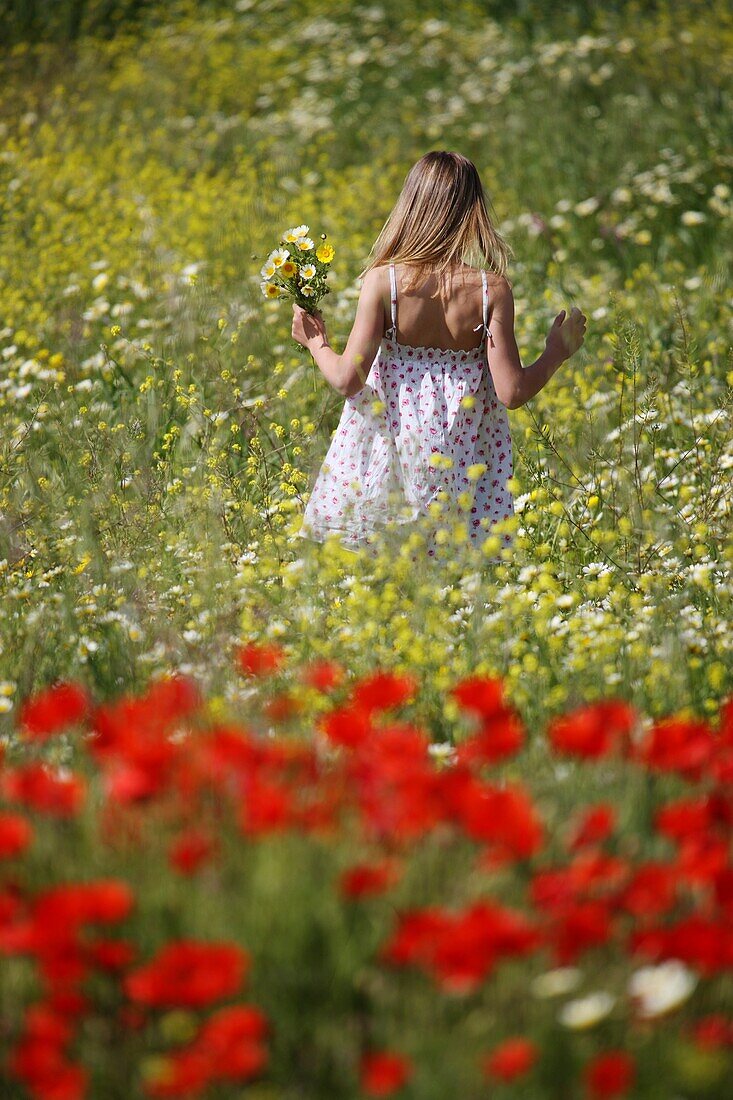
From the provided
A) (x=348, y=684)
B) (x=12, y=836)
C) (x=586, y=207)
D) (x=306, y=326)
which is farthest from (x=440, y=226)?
(x=586, y=207)

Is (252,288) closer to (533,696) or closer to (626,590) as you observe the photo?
(626,590)

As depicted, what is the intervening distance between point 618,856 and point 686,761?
0.55 ft

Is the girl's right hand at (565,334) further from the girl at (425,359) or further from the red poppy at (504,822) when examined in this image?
the red poppy at (504,822)

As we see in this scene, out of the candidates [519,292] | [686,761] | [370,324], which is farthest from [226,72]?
[686,761]

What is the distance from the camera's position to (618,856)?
178cm

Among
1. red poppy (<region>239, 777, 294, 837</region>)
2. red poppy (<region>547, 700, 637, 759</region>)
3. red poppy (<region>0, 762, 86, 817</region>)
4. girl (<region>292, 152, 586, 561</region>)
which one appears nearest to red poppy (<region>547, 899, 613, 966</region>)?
red poppy (<region>547, 700, 637, 759</region>)

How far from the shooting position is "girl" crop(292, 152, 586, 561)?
3.67 meters

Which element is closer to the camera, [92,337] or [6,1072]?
[6,1072]

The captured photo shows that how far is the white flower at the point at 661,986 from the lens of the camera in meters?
1.44

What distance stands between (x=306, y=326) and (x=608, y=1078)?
9.42ft

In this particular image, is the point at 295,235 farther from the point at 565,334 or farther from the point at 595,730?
the point at 595,730

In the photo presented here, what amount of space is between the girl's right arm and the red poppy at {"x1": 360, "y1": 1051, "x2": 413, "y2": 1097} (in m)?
2.51

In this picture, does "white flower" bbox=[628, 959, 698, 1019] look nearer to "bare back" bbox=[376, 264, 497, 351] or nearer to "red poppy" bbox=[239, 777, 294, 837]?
"red poppy" bbox=[239, 777, 294, 837]

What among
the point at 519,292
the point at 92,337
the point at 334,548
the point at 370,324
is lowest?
the point at 519,292
